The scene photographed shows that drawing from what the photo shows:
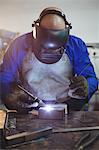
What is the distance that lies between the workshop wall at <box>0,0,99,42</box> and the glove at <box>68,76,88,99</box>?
277 millimetres

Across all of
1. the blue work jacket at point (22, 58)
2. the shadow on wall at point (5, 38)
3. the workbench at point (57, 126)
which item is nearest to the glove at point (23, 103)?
the workbench at point (57, 126)

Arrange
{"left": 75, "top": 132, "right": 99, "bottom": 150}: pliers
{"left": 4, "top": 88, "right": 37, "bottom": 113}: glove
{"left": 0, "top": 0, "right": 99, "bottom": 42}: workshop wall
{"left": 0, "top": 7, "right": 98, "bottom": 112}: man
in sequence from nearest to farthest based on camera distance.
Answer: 1. {"left": 75, "top": 132, "right": 99, "bottom": 150}: pliers
2. {"left": 4, "top": 88, "right": 37, "bottom": 113}: glove
3. {"left": 0, "top": 7, "right": 98, "bottom": 112}: man
4. {"left": 0, "top": 0, "right": 99, "bottom": 42}: workshop wall

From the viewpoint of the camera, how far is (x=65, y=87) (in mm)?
1398

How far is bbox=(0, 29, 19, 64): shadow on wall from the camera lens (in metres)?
1.40

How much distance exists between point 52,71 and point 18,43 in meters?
0.26

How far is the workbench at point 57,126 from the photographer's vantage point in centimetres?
72

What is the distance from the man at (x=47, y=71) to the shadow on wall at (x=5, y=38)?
0.09ft

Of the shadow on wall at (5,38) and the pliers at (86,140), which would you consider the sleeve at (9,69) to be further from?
the pliers at (86,140)

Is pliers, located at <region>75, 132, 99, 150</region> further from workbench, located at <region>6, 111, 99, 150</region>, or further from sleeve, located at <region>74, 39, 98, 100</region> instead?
→ sleeve, located at <region>74, 39, 98, 100</region>

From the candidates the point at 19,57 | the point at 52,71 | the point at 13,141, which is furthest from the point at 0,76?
the point at 13,141

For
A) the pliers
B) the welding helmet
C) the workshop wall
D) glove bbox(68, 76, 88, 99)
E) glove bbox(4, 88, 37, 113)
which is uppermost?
the workshop wall

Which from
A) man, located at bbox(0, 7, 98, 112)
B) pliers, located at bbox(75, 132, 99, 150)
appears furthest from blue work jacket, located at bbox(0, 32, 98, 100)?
pliers, located at bbox(75, 132, 99, 150)

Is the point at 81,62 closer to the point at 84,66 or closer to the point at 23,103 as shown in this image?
the point at 84,66

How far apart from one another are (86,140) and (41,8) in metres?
0.86
